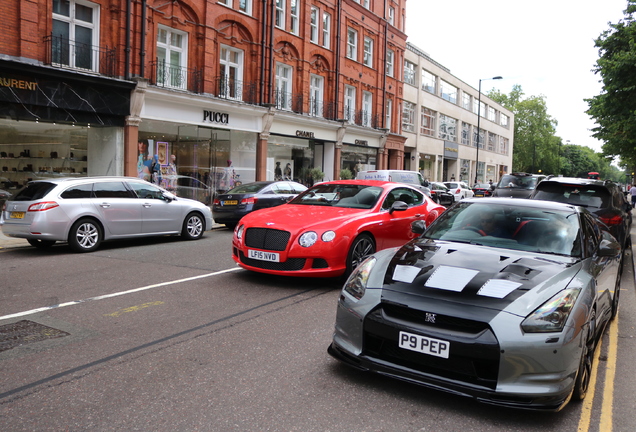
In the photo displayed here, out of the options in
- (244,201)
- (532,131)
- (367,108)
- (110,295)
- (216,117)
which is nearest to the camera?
(110,295)

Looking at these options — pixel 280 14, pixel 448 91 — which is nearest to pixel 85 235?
pixel 280 14

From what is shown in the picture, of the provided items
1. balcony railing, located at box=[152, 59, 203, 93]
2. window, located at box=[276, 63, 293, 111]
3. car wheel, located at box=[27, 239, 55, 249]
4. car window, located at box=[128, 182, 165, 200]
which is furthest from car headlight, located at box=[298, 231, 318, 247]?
window, located at box=[276, 63, 293, 111]

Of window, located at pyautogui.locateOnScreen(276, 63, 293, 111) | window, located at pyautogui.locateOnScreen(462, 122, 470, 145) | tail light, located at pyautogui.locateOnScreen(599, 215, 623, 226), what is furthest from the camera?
window, located at pyautogui.locateOnScreen(462, 122, 470, 145)

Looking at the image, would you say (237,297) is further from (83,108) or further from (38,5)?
(38,5)

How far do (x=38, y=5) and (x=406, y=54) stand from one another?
2959 centimetres

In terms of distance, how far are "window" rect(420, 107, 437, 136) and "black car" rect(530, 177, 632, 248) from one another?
34.4 metres

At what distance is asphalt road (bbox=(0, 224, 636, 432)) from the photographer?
321 centimetres

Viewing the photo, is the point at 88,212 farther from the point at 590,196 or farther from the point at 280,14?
the point at 280,14

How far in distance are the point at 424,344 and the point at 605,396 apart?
1.55 metres

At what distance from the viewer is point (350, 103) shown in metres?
31.8

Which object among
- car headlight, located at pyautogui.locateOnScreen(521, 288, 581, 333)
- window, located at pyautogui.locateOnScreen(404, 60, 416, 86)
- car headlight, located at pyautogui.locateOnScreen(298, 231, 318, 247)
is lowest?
car headlight, located at pyautogui.locateOnScreen(521, 288, 581, 333)

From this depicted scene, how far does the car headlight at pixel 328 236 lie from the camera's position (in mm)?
6725

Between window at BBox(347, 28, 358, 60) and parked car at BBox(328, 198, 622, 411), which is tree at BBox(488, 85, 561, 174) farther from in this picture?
parked car at BBox(328, 198, 622, 411)

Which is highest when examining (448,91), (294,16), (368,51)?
(448,91)
